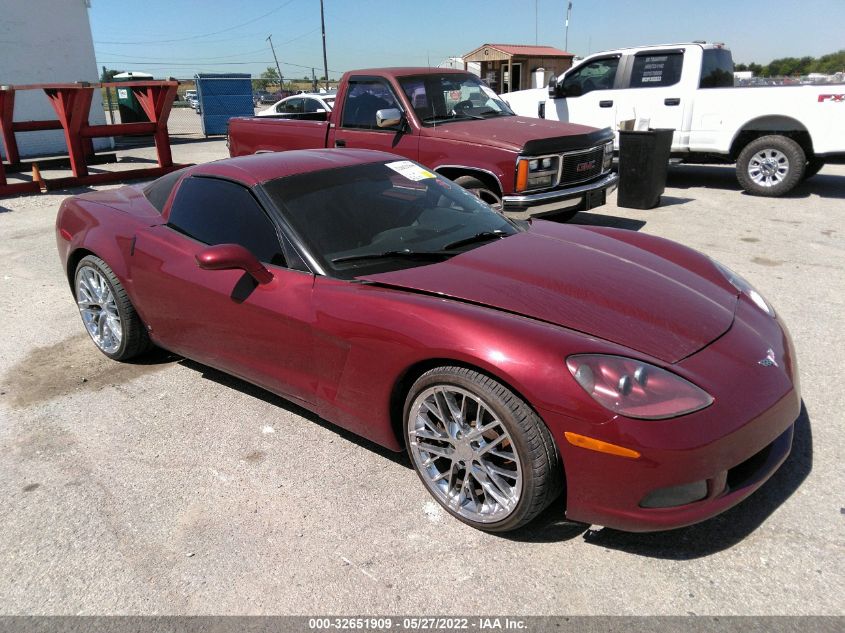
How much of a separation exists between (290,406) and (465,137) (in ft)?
13.2

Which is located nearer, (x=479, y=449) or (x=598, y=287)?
(x=479, y=449)

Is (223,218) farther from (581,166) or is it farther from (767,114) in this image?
(767,114)

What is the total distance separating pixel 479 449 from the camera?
251 centimetres

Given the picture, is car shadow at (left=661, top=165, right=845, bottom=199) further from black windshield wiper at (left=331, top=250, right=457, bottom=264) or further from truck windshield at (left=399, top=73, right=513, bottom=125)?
black windshield wiper at (left=331, top=250, right=457, bottom=264)

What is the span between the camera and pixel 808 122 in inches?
342

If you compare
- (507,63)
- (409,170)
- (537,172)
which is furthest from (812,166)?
(507,63)

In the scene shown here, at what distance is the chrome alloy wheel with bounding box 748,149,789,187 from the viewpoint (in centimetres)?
914

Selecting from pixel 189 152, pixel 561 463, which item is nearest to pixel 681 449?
pixel 561 463

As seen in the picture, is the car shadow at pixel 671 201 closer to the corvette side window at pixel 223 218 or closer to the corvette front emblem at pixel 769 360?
the corvette front emblem at pixel 769 360

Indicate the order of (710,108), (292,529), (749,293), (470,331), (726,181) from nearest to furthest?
(470,331), (292,529), (749,293), (710,108), (726,181)

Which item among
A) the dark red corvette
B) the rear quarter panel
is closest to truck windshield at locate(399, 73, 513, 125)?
the dark red corvette

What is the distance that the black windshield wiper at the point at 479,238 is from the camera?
3.28 m

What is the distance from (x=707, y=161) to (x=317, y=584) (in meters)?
9.71

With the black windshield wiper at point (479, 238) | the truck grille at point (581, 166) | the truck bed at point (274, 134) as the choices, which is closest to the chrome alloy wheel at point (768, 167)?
the truck grille at point (581, 166)
